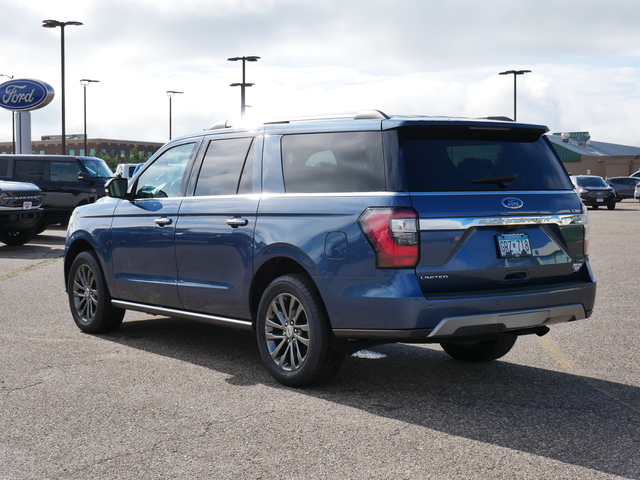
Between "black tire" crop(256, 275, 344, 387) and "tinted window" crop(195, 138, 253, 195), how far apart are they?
928 mm

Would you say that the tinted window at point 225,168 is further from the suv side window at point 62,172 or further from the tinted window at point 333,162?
the suv side window at point 62,172

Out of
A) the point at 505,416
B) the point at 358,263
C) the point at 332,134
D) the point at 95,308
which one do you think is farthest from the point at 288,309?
the point at 95,308

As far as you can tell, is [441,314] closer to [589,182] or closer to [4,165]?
[4,165]

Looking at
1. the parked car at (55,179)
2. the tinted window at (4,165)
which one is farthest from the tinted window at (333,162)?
the tinted window at (4,165)

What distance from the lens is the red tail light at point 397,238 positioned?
5426mm

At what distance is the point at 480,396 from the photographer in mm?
5879

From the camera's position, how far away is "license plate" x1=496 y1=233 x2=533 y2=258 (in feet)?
18.6

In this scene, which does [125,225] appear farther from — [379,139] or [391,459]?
[391,459]

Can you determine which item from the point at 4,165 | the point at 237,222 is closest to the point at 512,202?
the point at 237,222

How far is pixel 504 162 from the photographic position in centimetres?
596

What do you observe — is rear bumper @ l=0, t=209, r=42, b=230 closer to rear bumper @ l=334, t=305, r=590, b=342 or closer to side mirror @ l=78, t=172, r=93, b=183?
side mirror @ l=78, t=172, r=93, b=183

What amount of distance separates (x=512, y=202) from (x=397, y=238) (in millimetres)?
881

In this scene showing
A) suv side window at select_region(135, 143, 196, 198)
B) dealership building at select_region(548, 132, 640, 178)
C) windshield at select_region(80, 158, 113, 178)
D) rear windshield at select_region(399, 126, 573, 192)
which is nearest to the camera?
rear windshield at select_region(399, 126, 573, 192)

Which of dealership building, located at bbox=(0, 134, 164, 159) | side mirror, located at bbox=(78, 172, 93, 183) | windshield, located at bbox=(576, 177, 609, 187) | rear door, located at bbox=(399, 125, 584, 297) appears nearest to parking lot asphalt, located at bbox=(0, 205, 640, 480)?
rear door, located at bbox=(399, 125, 584, 297)
